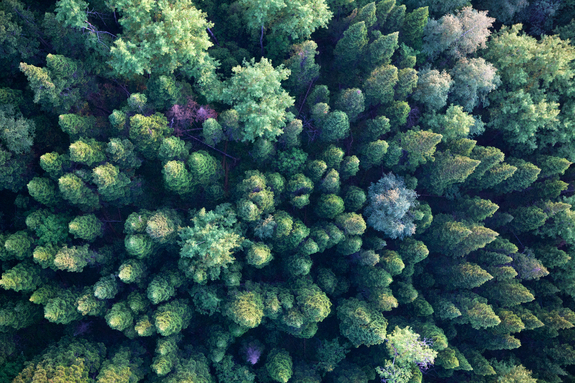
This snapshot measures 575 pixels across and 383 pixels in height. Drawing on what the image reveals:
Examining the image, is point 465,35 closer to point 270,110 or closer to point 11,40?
point 270,110

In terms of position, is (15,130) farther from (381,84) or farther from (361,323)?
(361,323)

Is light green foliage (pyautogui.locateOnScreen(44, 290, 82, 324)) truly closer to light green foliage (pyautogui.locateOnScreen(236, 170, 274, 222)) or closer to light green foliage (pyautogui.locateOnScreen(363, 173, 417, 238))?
light green foliage (pyautogui.locateOnScreen(236, 170, 274, 222))

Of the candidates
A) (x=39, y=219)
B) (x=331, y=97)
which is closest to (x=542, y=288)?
(x=331, y=97)

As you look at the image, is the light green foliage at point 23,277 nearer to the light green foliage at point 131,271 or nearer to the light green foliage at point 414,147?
the light green foliage at point 131,271

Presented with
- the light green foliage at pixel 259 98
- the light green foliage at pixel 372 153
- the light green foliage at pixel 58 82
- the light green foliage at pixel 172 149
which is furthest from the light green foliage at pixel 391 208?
the light green foliage at pixel 58 82

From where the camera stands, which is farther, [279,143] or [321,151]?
[321,151]

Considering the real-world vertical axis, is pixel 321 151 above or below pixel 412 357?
above

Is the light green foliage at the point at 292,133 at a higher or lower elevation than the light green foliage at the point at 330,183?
higher
